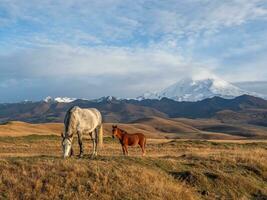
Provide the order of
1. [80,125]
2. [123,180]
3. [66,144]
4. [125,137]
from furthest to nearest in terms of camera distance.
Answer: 1. [125,137]
2. [80,125]
3. [66,144]
4. [123,180]

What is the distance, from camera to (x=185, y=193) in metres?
17.9

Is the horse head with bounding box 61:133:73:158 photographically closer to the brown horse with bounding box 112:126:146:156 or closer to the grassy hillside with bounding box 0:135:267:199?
the grassy hillside with bounding box 0:135:267:199

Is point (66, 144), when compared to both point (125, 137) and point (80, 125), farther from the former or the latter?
point (125, 137)

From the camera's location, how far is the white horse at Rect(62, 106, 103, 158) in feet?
75.6

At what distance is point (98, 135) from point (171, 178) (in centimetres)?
899

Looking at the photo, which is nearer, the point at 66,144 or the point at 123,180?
the point at 123,180

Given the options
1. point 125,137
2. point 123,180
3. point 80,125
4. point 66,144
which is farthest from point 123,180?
point 125,137

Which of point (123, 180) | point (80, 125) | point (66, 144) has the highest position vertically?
point (80, 125)

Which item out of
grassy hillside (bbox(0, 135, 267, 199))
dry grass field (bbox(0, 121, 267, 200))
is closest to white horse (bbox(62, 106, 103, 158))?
dry grass field (bbox(0, 121, 267, 200))

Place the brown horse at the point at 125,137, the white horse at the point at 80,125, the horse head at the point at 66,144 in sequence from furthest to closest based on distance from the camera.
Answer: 1. the brown horse at the point at 125,137
2. the white horse at the point at 80,125
3. the horse head at the point at 66,144

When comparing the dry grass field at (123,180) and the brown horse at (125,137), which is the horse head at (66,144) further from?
the brown horse at (125,137)

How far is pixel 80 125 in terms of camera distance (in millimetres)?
24500

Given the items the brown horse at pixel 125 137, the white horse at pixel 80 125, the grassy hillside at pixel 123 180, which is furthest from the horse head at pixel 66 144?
the brown horse at pixel 125 137

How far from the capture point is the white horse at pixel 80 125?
75.6ft
